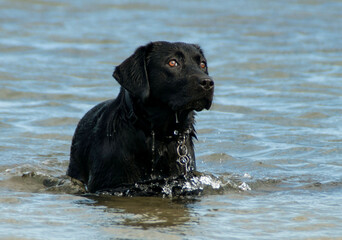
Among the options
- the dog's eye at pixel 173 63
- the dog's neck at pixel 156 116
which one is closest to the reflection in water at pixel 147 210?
the dog's neck at pixel 156 116

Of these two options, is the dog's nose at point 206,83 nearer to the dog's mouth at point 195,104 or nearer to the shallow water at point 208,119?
the dog's mouth at point 195,104

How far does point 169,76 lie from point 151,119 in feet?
1.43

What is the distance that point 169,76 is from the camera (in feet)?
21.5

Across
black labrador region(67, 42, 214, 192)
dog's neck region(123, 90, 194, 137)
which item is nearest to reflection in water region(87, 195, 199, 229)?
black labrador region(67, 42, 214, 192)

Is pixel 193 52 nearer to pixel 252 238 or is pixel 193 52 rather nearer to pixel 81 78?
pixel 252 238

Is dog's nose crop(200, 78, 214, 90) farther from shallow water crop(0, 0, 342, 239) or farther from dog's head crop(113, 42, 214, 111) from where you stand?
shallow water crop(0, 0, 342, 239)

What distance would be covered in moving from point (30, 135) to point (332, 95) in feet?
18.7

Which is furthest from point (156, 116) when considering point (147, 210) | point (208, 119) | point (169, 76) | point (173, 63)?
point (208, 119)

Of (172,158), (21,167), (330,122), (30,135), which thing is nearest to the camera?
(172,158)

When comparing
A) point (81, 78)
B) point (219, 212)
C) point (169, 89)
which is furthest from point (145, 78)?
point (81, 78)

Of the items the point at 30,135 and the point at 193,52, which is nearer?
the point at 193,52

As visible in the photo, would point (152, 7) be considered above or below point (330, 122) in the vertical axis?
above

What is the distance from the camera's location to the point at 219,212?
6309 millimetres

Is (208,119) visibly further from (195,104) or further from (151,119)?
(195,104)
